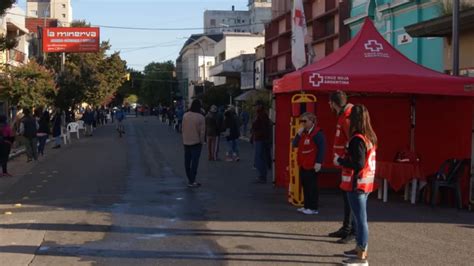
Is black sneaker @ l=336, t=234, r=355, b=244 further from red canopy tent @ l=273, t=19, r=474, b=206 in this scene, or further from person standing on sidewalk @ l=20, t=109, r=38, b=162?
person standing on sidewalk @ l=20, t=109, r=38, b=162

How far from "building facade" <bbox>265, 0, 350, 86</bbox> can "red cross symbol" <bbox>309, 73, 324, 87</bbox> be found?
919cm

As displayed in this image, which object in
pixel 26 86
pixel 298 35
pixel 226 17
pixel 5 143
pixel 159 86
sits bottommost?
pixel 5 143

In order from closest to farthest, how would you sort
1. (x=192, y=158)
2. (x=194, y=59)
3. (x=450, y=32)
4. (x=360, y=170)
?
1. (x=360, y=170)
2. (x=192, y=158)
3. (x=450, y=32)
4. (x=194, y=59)

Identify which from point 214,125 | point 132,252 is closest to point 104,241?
point 132,252

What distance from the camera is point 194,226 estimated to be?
1010 cm

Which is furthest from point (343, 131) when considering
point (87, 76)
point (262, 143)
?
point (87, 76)

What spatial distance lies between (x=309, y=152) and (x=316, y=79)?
1.63 meters

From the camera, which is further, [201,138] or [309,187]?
[201,138]

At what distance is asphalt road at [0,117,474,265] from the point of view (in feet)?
26.8

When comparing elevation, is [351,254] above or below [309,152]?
below

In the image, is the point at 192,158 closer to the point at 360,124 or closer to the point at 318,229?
the point at 318,229

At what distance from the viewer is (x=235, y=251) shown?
8.42 meters

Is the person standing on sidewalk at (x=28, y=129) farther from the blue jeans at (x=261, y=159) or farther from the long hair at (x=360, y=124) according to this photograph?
the long hair at (x=360, y=124)

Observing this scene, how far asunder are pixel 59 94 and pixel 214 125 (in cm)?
2077
